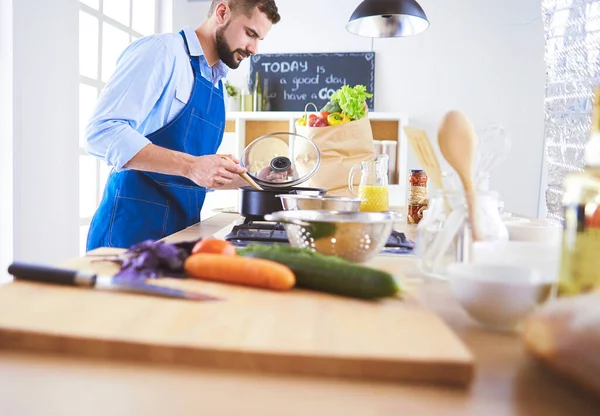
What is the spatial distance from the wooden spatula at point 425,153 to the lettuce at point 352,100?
1295 millimetres

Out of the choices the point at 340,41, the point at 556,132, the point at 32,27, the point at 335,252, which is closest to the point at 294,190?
the point at 335,252

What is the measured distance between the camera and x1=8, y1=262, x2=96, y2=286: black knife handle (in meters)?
0.65

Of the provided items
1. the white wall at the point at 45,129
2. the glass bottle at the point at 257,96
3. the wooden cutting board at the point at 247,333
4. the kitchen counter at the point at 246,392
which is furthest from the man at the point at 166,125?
the glass bottle at the point at 257,96

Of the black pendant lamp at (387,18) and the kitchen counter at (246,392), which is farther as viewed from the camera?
the black pendant lamp at (387,18)

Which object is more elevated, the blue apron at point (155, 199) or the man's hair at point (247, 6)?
the man's hair at point (247, 6)

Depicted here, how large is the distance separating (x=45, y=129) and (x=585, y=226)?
7.50 feet

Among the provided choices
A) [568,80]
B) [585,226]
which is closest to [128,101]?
[585,226]

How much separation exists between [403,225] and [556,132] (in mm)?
1818

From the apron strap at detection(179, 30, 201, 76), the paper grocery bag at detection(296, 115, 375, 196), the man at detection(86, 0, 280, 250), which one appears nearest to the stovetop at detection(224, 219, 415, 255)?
the man at detection(86, 0, 280, 250)

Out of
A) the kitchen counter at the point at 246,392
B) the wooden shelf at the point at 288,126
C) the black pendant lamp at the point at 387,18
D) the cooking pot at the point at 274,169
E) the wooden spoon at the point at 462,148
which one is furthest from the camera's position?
the wooden shelf at the point at 288,126

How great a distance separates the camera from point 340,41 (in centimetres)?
409

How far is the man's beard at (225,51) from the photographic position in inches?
73.2

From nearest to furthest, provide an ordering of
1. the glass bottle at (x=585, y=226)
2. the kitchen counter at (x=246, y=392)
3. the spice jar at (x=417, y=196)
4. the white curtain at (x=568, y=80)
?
the kitchen counter at (x=246, y=392)
the glass bottle at (x=585, y=226)
the spice jar at (x=417, y=196)
the white curtain at (x=568, y=80)

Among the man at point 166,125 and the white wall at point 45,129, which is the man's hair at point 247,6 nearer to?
the man at point 166,125
